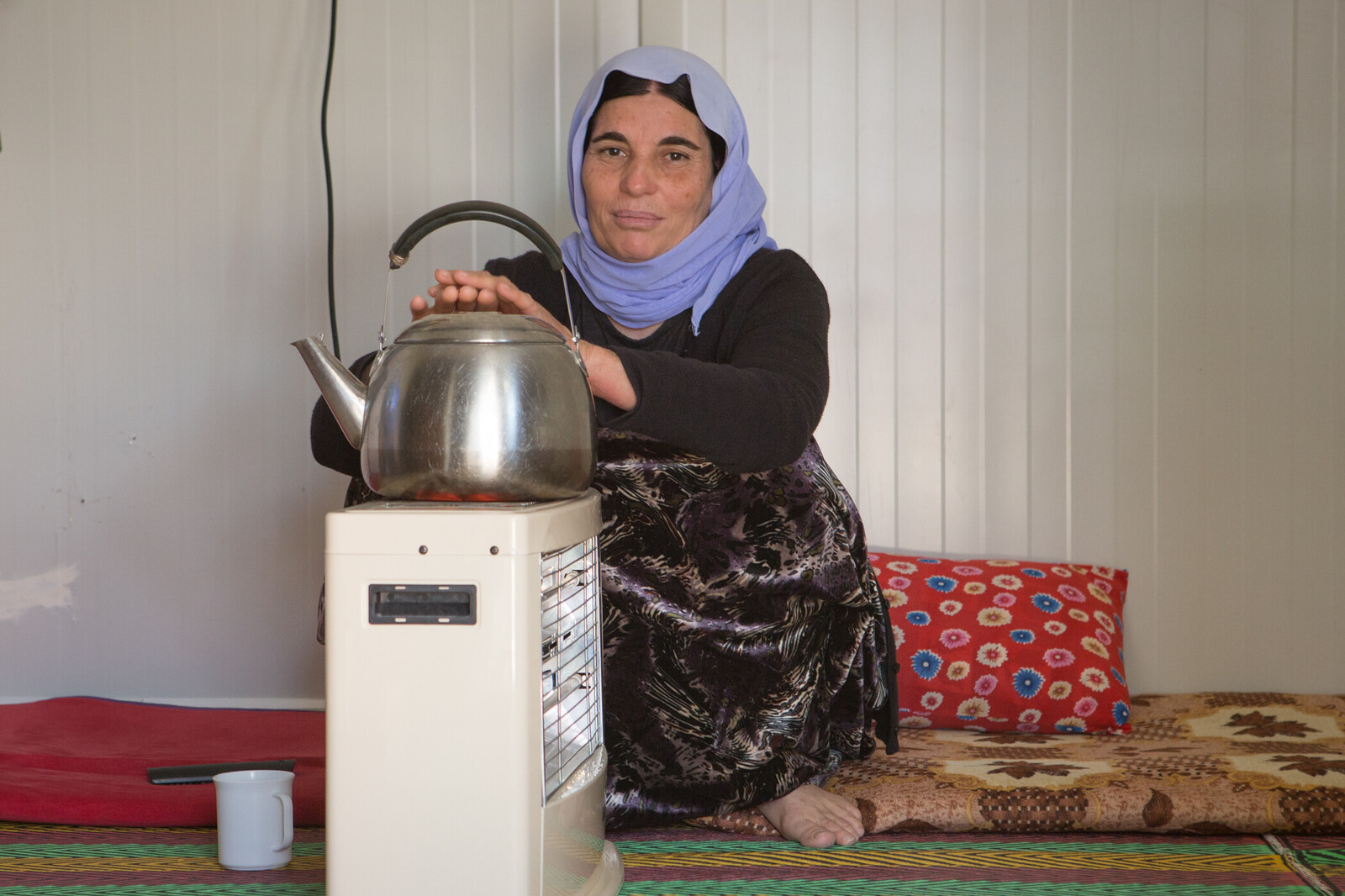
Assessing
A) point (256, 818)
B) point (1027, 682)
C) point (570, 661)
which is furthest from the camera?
point (1027, 682)

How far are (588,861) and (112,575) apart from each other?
1775 mm

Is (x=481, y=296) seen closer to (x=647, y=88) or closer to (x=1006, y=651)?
(x=647, y=88)

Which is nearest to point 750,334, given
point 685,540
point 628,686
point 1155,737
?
point 685,540

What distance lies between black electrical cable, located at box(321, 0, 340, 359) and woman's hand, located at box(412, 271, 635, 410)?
1.25 meters

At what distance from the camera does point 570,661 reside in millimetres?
1110

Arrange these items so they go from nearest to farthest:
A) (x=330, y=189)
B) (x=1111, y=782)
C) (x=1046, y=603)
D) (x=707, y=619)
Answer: (x=707, y=619) < (x=1111, y=782) < (x=1046, y=603) < (x=330, y=189)

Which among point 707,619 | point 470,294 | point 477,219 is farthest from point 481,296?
point 707,619

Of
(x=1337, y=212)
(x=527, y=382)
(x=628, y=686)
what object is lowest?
(x=628, y=686)

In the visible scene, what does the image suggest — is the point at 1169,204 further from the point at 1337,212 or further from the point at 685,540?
the point at 685,540

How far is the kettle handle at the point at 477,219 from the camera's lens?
1130 mm

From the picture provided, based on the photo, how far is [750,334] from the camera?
60.8 inches

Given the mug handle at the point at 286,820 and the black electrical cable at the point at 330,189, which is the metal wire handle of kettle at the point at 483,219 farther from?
the black electrical cable at the point at 330,189

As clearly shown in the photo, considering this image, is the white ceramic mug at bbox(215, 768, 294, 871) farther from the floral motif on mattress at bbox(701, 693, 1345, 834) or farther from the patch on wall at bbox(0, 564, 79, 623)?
the patch on wall at bbox(0, 564, 79, 623)

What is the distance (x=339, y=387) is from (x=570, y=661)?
0.35m
